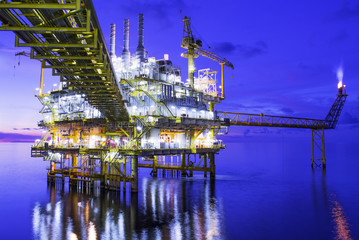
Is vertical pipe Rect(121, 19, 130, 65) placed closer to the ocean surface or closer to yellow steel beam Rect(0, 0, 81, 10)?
the ocean surface

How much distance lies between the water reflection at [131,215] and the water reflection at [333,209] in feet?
40.2

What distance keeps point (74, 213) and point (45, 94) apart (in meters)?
40.8

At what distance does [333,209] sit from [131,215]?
88.0 ft

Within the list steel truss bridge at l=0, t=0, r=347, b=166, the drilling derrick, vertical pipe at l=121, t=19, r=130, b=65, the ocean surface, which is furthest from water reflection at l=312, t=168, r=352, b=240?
vertical pipe at l=121, t=19, r=130, b=65

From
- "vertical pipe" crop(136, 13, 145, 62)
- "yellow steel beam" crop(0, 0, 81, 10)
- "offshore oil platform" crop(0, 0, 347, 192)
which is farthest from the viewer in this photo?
"vertical pipe" crop(136, 13, 145, 62)

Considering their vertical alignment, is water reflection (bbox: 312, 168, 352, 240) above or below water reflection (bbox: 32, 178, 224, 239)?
below

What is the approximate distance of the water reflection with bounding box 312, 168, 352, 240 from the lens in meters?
32.3

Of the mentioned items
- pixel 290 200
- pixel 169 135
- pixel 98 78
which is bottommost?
pixel 290 200

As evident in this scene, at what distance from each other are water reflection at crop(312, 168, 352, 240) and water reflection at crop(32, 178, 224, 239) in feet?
40.2

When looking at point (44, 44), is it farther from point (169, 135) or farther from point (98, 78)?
point (169, 135)

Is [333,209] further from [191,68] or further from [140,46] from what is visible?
[140,46]

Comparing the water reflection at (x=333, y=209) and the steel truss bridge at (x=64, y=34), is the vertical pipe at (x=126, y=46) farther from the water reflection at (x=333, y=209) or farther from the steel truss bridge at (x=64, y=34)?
the water reflection at (x=333, y=209)

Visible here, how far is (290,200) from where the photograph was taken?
4800 cm

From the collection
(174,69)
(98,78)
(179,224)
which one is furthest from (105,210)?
(174,69)
